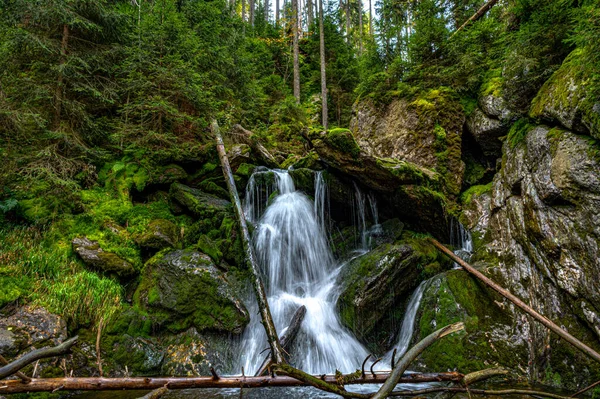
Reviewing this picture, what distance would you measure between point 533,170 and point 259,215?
7.15m

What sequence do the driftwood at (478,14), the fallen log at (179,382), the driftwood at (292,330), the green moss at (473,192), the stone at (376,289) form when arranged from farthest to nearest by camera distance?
1. the driftwood at (478,14)
2. the green moss at (473,192)
3. the stone at (376,289)
4. the driftwood at (292,330)
5. the fallen log at (179,382)

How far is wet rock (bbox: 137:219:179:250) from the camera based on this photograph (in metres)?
7.45

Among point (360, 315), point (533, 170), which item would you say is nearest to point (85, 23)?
point (360, 315)

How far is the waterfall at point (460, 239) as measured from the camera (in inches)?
320

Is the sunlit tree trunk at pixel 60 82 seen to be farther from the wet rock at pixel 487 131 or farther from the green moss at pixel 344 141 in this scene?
the wet rock at pixel 487 131

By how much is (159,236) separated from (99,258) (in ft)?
4.43

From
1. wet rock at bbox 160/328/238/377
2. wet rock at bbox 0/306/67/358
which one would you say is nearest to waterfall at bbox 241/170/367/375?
wet rock at bbox 160/328/238/377

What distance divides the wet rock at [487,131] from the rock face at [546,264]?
2351 millimetres

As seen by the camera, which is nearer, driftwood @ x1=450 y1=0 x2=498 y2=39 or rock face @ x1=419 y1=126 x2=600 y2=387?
rock face @ x1=419 y1=126 x2=600 y2=387

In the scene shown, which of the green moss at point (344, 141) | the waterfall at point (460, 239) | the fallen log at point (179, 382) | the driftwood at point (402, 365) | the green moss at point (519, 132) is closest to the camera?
the driftwood at point (402, 365)

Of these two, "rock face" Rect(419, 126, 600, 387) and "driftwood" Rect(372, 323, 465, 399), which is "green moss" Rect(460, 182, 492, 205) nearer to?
"rock face" Rect(419, 126, 600, 387)

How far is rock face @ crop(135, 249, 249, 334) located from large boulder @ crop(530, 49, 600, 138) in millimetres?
7219

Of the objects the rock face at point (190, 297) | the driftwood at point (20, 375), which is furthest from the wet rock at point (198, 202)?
the driftwood at point (20, 375)

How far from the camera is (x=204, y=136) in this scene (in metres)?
10.5
